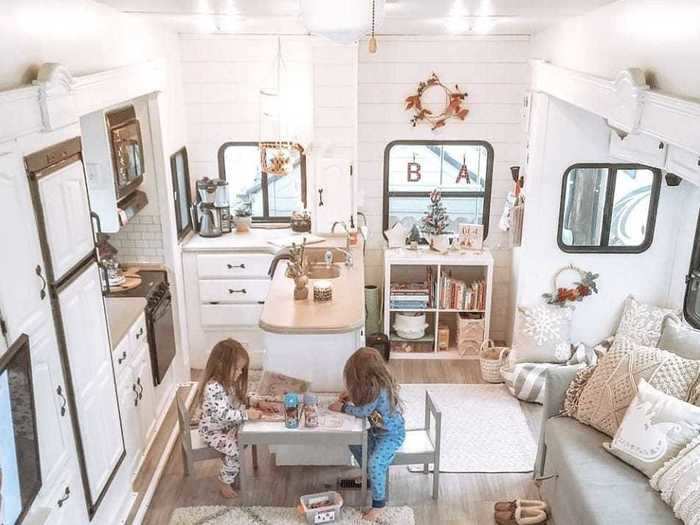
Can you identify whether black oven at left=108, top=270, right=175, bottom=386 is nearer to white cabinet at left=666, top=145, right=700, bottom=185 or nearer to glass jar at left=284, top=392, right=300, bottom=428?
glass jar at left=284, top=392, right=300, bottom=428

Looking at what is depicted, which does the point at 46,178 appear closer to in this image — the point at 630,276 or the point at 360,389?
the point at 360,389

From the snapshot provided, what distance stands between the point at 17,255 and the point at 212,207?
3.18 meters

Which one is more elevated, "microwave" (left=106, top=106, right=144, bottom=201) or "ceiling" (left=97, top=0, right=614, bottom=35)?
"ceiling" (left=97, top=0, right=614, bottom=35)

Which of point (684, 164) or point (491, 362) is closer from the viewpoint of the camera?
point (684, 164)

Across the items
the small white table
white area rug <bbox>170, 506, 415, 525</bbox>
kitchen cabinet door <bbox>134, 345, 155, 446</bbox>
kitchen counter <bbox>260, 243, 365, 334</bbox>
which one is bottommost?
white area rug <bbox>170, 506, 415, 525</bbox>

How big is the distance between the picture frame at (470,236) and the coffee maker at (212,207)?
206 cm

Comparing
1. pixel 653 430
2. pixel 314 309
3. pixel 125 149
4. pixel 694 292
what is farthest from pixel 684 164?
pixel 125 149

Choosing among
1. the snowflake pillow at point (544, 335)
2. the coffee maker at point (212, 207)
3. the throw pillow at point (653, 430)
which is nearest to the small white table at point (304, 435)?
the throw pillow at point (653, 430)

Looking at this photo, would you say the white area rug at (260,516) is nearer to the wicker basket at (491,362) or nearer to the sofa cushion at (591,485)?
the sofa cushion at (591,485)

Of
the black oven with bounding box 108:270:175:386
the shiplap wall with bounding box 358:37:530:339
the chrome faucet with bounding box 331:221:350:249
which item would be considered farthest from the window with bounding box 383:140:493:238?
the black oven with bounding box 108:270:175:386

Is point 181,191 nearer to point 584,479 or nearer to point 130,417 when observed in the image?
point 130,417

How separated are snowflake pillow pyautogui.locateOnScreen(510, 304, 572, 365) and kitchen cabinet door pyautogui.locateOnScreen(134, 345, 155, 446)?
2.78m

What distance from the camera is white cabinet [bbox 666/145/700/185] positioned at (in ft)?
10.0

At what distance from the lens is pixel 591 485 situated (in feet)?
10.8
